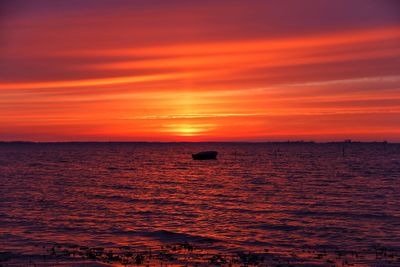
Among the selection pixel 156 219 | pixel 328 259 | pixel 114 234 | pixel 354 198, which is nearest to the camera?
pixel 328 259

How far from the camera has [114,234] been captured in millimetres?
29172

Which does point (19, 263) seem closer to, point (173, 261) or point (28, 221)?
point (173, 261)

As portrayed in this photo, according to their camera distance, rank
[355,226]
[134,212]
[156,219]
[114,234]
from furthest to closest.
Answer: [134,212] < [156,219] < [355,226] < [114,234]

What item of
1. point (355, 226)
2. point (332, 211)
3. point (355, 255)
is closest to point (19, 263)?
point (355, 255)

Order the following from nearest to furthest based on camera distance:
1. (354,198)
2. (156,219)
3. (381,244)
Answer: (381,244)
(156,219)
(354,198)

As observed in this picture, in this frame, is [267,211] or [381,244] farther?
[267,211]

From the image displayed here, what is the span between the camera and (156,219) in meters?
35.0

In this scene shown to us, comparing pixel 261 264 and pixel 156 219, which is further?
pixel 156 219

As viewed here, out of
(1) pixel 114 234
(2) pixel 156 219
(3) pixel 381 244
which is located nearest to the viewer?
(3) pixel 381 244

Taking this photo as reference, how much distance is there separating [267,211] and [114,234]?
14552 millimetres

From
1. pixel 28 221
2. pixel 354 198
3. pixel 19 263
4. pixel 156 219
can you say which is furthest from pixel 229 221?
pixel 354 198

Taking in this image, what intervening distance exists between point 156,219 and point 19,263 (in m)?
14.6

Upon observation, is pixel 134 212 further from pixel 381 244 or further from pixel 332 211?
pixel 381 244

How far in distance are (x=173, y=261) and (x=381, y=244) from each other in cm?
1191
